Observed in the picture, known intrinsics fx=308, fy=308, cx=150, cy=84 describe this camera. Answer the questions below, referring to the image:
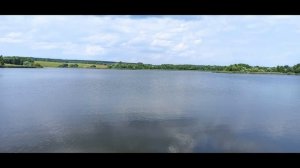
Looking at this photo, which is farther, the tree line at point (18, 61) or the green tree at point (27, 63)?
the green tree at point (27, 63)

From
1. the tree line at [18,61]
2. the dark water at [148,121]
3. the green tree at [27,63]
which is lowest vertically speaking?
the dark water at [148,121]

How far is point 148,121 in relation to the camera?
1054 cm

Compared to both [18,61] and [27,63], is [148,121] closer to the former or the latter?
[18,61]

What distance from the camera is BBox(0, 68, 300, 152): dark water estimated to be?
7.95 m

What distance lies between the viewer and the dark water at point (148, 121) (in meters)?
7.95

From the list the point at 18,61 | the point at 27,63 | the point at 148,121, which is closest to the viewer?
the point at 148,121

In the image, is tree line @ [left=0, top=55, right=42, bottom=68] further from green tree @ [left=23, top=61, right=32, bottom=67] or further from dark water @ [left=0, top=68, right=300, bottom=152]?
dark water @ [left=0, top=68, right=300, bottom=152]

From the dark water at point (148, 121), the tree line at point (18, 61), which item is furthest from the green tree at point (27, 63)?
the dark water at point (148, 121)

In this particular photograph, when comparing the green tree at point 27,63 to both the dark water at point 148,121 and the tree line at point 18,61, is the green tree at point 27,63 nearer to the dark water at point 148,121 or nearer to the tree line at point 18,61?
the tree line at point 18,61


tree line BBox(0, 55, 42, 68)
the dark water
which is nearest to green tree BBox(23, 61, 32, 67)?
tree line BBox(0, 55, 42, 68)

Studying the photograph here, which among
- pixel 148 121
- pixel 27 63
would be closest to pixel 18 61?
pixel 27 63

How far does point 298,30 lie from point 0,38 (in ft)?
73.1
